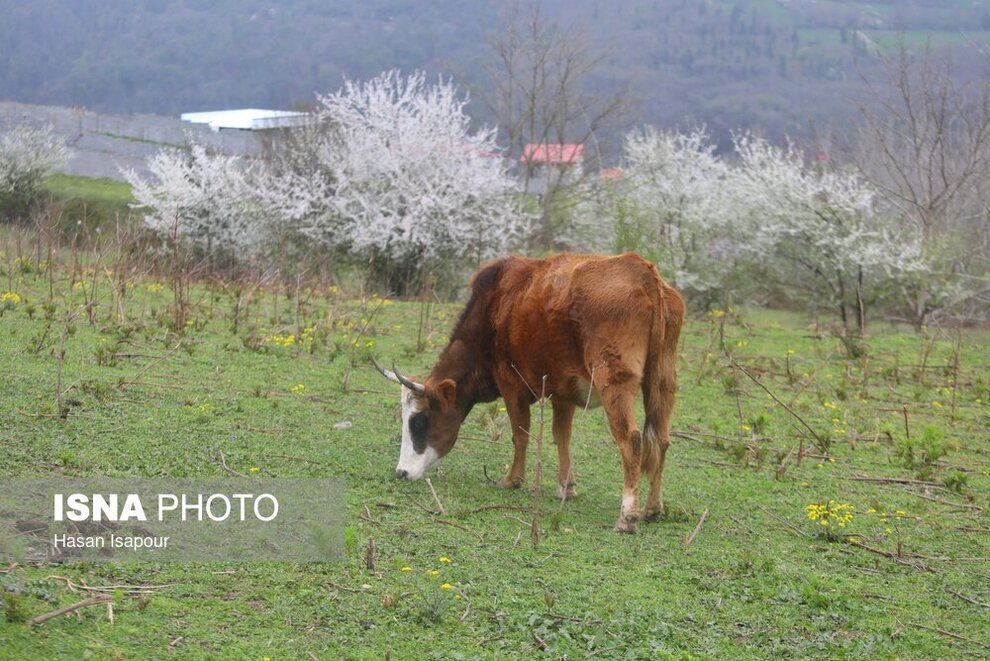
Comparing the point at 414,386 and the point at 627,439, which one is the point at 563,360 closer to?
the point at 627,439

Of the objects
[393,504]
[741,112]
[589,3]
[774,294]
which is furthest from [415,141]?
[589,3]

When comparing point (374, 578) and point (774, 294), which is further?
point (774, 294)

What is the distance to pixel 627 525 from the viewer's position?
7461 mm

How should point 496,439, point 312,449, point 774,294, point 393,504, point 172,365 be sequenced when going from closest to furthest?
point 393,504
point 312,449
point 496,439
point 172,365
point 774,294

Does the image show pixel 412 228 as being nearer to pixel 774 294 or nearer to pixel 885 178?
pixel 774 294

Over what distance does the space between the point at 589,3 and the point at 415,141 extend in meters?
147

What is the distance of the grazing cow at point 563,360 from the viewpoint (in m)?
7.73

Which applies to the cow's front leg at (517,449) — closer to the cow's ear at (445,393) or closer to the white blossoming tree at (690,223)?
the cow's ear at (445,393)

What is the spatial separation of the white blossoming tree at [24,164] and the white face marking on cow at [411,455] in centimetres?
2564

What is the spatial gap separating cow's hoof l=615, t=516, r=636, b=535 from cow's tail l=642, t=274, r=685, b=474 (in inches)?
19.4

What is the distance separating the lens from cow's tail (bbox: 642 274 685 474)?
7.86 metres

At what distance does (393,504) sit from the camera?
7449 mm

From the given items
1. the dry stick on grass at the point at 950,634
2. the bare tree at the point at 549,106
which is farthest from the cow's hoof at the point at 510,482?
the bare tree at the point at 549,106

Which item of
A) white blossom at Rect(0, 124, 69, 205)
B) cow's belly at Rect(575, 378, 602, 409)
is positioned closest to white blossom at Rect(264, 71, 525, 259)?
white blossom at Rect(0, 124, 69, 205)
